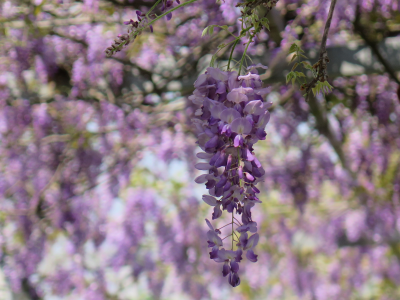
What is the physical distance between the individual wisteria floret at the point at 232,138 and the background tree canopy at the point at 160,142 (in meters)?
0.82

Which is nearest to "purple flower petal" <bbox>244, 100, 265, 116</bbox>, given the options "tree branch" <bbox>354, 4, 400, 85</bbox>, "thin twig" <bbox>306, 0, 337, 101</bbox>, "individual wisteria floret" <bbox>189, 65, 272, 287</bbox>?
"individual wisteria floret" <bbox>189, 65, 272, 287</bbox>

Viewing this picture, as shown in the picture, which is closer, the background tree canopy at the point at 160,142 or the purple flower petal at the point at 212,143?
the purple flower petal at the point at 212,143

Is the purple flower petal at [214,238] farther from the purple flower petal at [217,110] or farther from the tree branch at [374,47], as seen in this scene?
the tree branch at [374,47]

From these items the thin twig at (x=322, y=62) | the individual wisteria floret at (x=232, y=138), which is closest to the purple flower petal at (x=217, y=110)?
the individual wisteria floret at (x=232, y=138)

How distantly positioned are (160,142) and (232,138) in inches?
124

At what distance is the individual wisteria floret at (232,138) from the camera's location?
736mm

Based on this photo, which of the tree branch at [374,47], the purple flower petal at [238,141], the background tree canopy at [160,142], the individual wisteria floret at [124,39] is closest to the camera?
the purple flower petal at [238,141]

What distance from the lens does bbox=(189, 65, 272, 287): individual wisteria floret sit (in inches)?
29.0

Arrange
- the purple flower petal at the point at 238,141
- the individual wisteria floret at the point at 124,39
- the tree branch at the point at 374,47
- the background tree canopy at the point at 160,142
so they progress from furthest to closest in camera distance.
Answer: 1. the background tree canopy at the point at 160,142
2. the tree branch at the point at 374,47
3. the individual wisteria floret at the point at 124,39
4. the purple flower petal at the point at 238,141

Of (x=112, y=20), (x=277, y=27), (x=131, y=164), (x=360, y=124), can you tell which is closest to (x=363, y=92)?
(x=360, y=124)

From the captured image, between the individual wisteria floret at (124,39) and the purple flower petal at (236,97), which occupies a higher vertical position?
the individual wisteria floret at (124,39)

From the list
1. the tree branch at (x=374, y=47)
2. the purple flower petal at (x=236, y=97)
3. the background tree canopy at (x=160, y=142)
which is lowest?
the background tree canopy at (x=160, y=142)

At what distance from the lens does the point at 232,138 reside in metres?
0.75

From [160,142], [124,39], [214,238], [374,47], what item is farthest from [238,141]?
[160,142]
